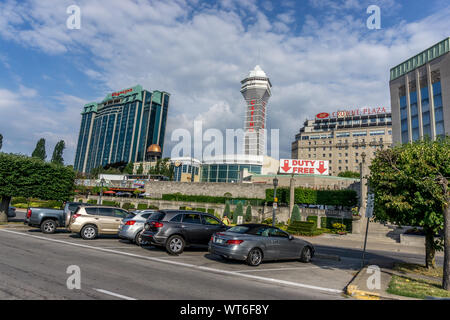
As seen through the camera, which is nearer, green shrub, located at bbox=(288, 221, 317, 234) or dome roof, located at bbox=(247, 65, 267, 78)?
green shrub, located at bbox=(288, 221, 317, 234)

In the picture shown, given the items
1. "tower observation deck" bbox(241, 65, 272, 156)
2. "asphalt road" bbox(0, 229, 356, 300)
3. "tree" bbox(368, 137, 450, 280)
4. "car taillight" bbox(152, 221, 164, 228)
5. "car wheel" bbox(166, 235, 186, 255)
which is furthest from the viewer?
"tower observation deck" bbox(241, 65, 272, 156)

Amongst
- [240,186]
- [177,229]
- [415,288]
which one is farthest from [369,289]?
[240,186]

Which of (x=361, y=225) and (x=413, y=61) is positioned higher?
(x=413, y=61)

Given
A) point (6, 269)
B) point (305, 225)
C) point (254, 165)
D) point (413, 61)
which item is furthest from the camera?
point (254, 165)

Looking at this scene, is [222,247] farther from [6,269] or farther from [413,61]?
[413,61]

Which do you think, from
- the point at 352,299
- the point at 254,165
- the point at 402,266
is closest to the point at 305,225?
the point at 402,266

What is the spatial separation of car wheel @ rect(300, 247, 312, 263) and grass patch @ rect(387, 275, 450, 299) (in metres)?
3.48

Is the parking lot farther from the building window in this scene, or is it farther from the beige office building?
the beige office building

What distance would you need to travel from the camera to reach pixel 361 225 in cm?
3259

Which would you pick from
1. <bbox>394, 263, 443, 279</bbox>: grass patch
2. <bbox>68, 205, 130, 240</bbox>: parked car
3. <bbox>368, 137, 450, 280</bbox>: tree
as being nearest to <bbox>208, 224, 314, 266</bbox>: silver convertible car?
<bbox>394, 263, 443, 279</bbox>: grass patch

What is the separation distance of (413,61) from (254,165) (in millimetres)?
46108

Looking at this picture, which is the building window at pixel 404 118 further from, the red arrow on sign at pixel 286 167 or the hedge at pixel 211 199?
the hedge at pixel 211 199

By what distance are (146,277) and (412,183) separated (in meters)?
9.84

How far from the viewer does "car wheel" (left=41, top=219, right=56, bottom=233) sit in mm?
16172
